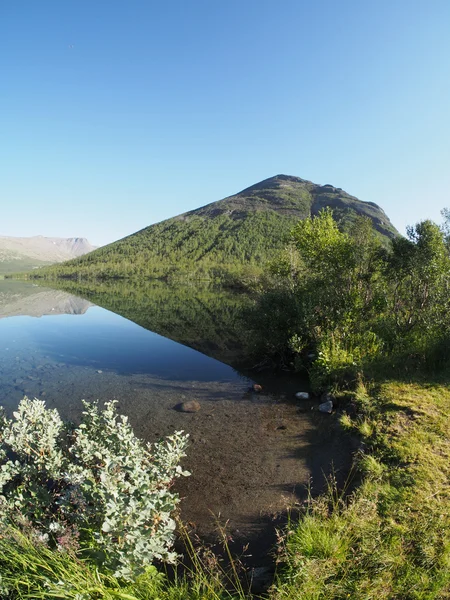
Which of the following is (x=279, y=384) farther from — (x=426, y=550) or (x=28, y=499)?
(x=28, y=499)

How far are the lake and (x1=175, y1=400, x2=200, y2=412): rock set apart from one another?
256 millimetres

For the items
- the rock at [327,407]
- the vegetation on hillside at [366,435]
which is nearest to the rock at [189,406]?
the rock at [327,407]

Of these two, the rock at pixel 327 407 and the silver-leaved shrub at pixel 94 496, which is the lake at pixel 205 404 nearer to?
the rock at pixel 327 407

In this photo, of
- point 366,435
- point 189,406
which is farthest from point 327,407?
point 189,406

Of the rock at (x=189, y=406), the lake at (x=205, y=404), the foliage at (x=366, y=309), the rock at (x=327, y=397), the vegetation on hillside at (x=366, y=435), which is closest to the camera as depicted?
the vegetation on hillside at (x=366, y=435)

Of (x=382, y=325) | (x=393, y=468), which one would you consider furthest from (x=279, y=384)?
(x=393, y=468)

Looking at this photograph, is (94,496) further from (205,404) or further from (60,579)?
(205,404)

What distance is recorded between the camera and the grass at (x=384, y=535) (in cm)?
447

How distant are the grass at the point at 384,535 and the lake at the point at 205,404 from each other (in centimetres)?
89

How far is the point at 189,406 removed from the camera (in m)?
13.9

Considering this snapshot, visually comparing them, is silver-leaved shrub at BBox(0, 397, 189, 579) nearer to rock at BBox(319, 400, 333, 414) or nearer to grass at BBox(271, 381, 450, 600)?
grass at BBox(271, 381, 450, 600)

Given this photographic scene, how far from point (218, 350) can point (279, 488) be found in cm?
1732

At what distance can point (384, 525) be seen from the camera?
5668 millimetres

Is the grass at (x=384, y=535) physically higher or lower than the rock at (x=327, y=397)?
higher
